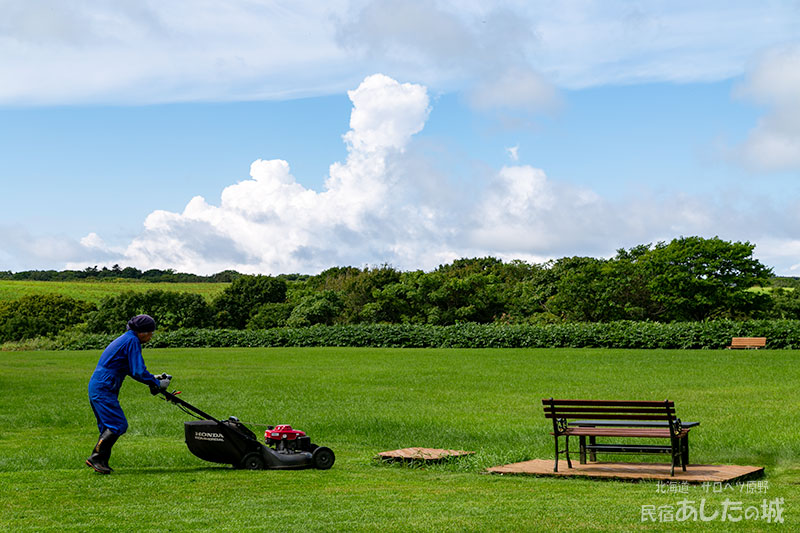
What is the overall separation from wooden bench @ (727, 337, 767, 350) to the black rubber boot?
4040cm

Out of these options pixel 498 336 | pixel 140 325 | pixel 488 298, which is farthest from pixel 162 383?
pixel 488 298

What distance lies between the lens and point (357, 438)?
16203 millimetres

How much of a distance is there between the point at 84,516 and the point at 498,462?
5779mm

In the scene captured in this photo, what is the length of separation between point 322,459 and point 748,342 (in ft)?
127

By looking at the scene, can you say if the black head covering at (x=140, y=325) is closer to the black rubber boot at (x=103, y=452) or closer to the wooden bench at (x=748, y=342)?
the black rubber boot at (x=103, y=452)

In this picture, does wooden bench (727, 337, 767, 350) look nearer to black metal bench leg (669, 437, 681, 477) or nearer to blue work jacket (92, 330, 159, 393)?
black metal bench leg (669, 437, 681, 477)

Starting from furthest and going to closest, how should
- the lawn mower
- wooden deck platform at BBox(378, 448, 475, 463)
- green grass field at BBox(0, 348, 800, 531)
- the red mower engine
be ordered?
1. wooden deck platform at BBox(378, 448, 475, 463)
2. the red mower engine
3. the lawn mower
4. green grass field at BBox(0, 348, 800, 531)

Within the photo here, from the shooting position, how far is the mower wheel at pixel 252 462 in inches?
433

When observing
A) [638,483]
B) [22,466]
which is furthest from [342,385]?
[638,483]

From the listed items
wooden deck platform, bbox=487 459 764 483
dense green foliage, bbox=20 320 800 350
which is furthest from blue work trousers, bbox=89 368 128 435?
dense green foliage, bbox=20 320 800 350

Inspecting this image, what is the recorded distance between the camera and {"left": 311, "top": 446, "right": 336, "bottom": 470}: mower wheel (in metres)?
11.3

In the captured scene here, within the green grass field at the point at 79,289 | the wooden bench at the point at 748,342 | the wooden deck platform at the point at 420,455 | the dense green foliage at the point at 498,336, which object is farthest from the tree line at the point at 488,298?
the wooden deck platform at the point at 420,455

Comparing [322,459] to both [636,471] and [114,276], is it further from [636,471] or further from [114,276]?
[114,276]

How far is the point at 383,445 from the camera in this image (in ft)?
50.2
